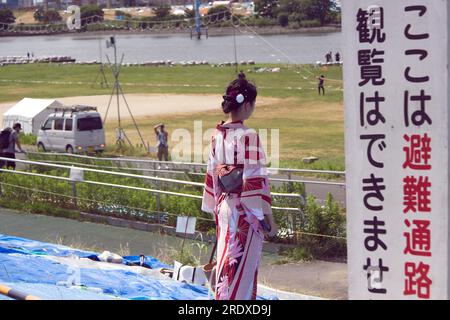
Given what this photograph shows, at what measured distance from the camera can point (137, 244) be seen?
990 centimetres

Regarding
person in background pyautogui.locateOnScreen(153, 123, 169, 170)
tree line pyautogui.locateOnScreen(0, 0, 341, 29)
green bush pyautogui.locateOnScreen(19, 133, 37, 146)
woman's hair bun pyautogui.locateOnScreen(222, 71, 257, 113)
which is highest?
tree line pyautogui.locateOnScreen(0, 0, 341, 29)

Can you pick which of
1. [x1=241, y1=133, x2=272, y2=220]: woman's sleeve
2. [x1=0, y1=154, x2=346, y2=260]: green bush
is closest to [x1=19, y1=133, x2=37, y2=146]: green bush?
[x1=0, y1=154, x2=346, y2=260]: green bush

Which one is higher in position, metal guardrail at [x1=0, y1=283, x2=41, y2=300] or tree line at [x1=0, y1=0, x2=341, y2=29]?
tree line at [x1=0, y1=0, x2=341, y2=29]

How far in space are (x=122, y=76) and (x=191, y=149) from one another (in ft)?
128

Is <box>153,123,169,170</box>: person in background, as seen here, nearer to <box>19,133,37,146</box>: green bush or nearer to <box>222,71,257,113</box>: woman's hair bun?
<box>19,133,37,146</box>: green bush

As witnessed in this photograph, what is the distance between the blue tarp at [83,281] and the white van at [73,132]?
1683 cm

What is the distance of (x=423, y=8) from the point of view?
3.38m

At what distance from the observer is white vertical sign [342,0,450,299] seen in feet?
11.1

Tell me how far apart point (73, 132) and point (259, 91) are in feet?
66.5

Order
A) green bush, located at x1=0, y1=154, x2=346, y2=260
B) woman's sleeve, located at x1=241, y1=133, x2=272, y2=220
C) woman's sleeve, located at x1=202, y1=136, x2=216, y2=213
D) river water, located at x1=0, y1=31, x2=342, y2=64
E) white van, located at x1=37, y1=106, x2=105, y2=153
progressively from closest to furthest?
1. woman's sleeve, located at x1=241, y1=133, x2=272, y2=220
2. woman's sleeve, located at x1=202, y1=136, x2=216, y2=213
3. green bush, located at x1=0, y1=154, x2=346, y2=260
4. white van, located at x1=37, y1=106, x2=105, y2=153
5. river water, located at x1=0, y1=31, x2=342, y2=64

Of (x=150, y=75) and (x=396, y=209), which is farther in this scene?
(x=150, y=75)

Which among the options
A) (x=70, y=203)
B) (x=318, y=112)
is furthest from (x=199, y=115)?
(x=70, y=203)

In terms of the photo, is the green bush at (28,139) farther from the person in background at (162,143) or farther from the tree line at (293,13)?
the tree line at (293,13)
